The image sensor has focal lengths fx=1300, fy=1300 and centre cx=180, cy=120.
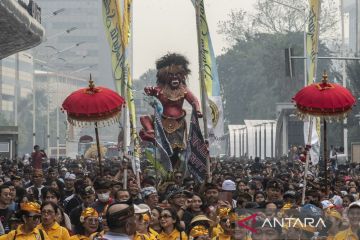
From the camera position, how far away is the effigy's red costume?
91.5 feet

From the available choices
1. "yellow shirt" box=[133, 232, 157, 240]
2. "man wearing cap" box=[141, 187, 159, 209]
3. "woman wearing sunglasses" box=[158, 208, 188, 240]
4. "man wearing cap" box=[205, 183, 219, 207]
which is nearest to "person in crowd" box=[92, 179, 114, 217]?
"man wearing cap" box=[141, 187, 159, 209]

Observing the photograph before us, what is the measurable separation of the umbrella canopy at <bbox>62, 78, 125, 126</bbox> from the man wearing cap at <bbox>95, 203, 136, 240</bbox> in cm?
959

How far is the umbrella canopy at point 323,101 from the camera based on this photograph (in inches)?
630

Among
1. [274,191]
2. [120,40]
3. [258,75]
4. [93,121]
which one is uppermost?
[258,75]

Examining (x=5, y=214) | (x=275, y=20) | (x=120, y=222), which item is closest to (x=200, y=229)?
(x=120, y=222)

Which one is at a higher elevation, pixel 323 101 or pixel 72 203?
pixel 323 101

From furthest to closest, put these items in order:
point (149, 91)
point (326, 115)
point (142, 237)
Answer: point (149, 91), point (326, 115), point (142, 237)

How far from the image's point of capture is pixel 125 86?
19812 mm

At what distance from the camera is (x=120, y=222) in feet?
24.9

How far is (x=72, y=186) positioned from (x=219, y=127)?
11.5ft

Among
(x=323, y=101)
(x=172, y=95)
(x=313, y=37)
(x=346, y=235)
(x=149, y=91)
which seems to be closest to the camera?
(x=346, y=235)

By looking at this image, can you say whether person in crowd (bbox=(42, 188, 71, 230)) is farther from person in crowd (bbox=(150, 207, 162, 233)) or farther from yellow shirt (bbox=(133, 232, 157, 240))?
yellow shirt (bbox=(133, 232, 157, 240))

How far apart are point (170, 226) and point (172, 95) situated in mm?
17224

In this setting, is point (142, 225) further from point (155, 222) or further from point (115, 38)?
point (115, 38)
